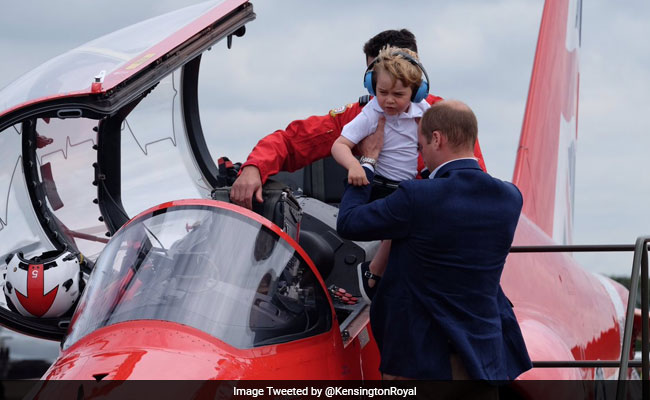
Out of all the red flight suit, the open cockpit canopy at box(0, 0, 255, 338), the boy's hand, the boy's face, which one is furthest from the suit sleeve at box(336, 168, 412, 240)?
the open cockpit canopy at box(0, 0, 255, 338)

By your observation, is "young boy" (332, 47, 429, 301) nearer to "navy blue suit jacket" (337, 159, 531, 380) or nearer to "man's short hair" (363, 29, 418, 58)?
"navy blue suit jacket" (337, 159, 531, 380)

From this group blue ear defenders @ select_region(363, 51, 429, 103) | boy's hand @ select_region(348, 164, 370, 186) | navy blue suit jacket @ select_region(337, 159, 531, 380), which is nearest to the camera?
navy blue suit jacket @ select_region(337, 159, 531, 380)

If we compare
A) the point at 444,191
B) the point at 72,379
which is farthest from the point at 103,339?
the point at 444,191

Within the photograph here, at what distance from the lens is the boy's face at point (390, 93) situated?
3809 millimetres

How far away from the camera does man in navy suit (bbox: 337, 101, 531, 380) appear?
333 centimetres

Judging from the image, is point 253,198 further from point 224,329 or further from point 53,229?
point 53,229

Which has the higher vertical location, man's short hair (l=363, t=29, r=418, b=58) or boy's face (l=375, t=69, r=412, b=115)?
man's short hair (l=363, t=29, r=418, b=58)

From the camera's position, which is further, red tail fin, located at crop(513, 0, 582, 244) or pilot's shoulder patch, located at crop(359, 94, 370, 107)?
red tail fin, located at crop(513, 0, 582, 244)

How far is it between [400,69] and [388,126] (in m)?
0.35

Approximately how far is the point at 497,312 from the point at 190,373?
135 centimetres

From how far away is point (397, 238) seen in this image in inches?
136

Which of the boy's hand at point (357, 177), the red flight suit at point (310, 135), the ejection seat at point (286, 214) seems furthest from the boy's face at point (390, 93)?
the red flight suit at point (310, 135)

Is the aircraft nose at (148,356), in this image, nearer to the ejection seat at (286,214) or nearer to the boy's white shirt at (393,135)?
the ejection seat at (286,214)

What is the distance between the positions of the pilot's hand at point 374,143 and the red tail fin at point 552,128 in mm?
4524
